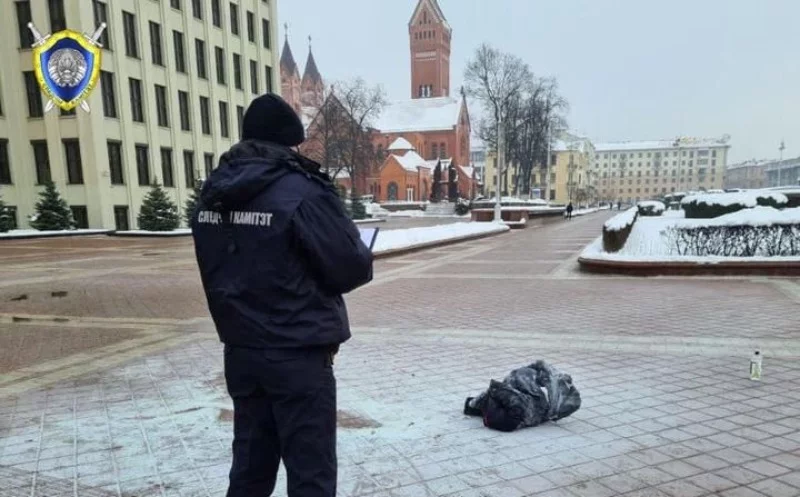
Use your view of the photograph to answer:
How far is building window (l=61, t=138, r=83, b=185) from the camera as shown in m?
28.4

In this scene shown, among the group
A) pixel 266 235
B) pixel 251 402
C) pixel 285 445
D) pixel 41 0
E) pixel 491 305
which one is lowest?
pixel 491 305

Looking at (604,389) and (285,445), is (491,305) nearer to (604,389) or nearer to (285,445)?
(604,389)

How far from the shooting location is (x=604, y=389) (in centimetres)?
442

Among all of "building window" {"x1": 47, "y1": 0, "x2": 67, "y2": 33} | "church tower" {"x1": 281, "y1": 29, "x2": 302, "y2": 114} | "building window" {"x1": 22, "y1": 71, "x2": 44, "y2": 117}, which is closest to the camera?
"building window" {"x1": 47, "y1": 0, "x2": 67, "y2": 33}

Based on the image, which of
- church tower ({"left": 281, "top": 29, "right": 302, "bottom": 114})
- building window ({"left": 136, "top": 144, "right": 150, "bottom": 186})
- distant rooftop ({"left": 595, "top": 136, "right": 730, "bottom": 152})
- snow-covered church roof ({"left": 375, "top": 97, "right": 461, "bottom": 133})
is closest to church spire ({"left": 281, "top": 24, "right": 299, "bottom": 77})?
church tower ({"left": 281, "top": 29, "right": 302, "bottom": 114})

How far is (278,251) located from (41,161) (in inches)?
1308

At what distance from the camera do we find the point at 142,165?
3102cm

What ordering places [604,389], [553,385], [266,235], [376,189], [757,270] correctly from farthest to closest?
[376,189] → [757,270] → [604,389] → [553,385] → [266,235]

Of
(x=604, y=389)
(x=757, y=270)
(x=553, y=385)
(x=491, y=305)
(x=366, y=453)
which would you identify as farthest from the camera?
(x=757, y=270)

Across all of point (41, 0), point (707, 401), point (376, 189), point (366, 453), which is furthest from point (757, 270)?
point (376, 189)

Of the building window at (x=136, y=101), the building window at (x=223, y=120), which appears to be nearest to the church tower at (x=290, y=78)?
the building window at (x=223, y=120)

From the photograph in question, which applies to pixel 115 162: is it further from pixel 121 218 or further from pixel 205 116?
pixel 205 116

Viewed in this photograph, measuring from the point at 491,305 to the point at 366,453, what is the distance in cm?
506

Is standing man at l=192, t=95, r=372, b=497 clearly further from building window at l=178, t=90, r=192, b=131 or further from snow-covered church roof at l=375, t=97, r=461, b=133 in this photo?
snow-covered church roof at l=375, t=97, r=461, b=133
